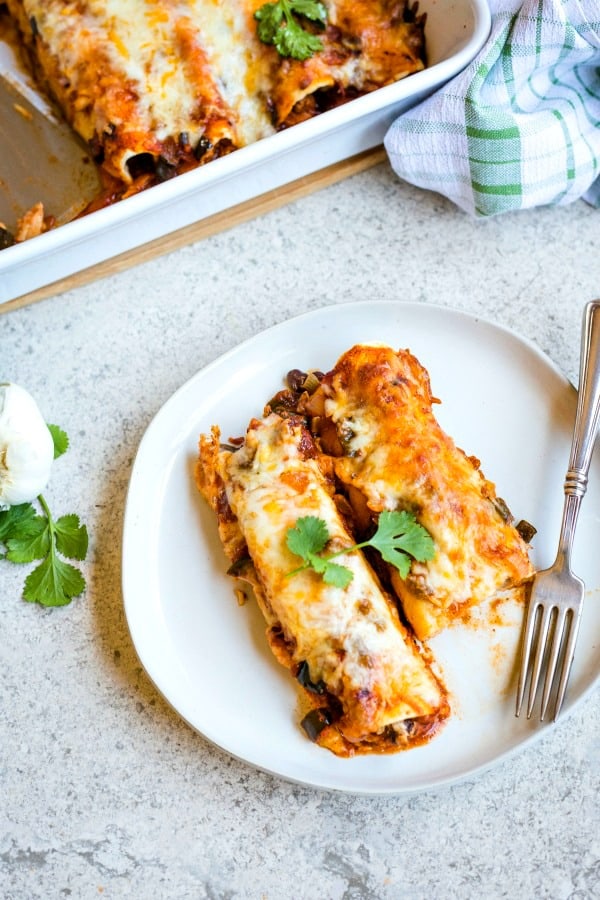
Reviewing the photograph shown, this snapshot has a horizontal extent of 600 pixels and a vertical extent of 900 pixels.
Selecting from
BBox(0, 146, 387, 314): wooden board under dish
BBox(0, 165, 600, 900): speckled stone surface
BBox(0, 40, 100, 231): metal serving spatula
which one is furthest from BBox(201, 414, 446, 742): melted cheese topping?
BBox(0, 40, 100, 231): metal serving spatula

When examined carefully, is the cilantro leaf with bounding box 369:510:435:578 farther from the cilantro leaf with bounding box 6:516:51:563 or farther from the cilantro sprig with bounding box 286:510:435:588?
the cilantro leaf with bounding box 6:516:51:563

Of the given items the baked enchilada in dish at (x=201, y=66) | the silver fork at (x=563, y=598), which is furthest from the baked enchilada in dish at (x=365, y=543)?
the baked enchilada in dish at (x=201, y=66)

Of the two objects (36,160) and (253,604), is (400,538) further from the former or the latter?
(36,160)

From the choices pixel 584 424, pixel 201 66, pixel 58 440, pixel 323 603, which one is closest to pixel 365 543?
pixel 323 603

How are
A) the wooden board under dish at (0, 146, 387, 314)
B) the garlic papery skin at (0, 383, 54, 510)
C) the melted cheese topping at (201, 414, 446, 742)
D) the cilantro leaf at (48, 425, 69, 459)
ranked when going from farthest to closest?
the wooden board under dish at (0, 146, 387, 314), the cilantro leaf at (48, 425, 69, 459), the garlic papery skin at (0, 383, 54, 510), the melted cheese topping at (201, 414, 446, 742)

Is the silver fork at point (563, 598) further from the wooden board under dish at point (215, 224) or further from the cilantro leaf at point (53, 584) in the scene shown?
the cilantro leaf at point (53, 584)

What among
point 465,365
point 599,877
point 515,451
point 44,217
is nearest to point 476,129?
point 465,365
